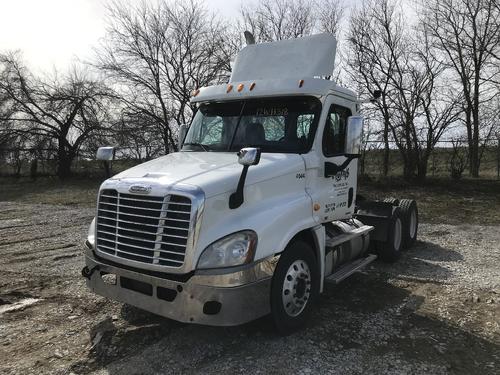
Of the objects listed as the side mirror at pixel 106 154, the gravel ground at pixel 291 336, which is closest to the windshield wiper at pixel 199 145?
the side mirror at pixel 106 154

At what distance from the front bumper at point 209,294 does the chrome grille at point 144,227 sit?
0.21 meters

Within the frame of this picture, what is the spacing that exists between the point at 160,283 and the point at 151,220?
581mm

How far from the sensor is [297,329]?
4.63m

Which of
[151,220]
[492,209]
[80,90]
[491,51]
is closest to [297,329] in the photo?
[151,220]

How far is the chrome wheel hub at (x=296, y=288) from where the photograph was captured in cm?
452

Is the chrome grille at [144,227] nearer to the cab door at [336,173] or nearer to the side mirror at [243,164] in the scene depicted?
the side mirror at [243,164]

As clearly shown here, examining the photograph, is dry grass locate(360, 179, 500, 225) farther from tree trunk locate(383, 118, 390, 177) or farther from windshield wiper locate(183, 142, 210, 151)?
windshield wiper locate(183, 142, 210, 151)

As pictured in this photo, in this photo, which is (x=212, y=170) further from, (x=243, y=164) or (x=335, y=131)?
(x=335, y=131)

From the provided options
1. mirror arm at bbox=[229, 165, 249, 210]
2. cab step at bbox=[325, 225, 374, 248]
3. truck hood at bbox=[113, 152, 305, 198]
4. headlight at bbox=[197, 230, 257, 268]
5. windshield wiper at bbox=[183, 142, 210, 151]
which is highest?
windshield wiper at bbox=[183, 142, 210, 151]

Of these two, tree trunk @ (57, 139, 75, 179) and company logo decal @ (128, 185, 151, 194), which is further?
tree trunk @ (57, 139, 75, 179)

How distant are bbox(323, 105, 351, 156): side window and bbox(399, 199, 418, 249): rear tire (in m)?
3.34

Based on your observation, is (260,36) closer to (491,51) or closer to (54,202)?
(491,51)

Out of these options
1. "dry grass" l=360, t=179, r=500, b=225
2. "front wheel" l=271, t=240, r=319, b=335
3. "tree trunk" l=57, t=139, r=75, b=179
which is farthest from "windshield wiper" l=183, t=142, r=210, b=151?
"tree trunk" l=57, t=139, r=75, b=179

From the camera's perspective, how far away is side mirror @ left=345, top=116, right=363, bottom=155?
4949mm
